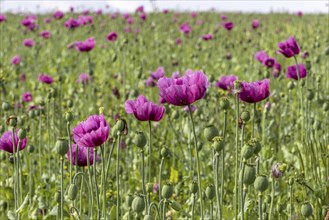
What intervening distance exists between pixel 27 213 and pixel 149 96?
2.30 m

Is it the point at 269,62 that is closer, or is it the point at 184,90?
the point at 184,90

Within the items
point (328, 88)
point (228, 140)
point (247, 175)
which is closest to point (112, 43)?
point (328, 88)

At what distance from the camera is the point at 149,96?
427 centimetres

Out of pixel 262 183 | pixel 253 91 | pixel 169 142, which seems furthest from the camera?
pixel 169 142

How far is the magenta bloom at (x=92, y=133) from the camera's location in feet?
4.74

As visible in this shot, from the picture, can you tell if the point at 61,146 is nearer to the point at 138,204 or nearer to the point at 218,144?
the point at 138,204

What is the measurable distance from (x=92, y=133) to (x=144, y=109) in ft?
0.58

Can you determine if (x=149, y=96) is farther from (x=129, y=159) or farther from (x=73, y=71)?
→ (x=73, y=71)

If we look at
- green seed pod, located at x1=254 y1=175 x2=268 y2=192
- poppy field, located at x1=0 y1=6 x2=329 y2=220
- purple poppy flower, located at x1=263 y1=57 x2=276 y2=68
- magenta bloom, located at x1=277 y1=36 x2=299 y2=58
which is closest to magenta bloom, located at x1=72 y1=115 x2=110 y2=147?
poppy field, located at x1=0 y1=6 x2=329 y2=220

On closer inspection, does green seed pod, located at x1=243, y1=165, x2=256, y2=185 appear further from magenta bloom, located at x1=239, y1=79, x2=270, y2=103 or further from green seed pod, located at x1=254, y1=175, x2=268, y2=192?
magenta bloom, located at x1=239, y1=79, x2=270, y2=103

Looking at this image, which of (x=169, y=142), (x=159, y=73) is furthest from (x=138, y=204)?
(x=159, y=73)

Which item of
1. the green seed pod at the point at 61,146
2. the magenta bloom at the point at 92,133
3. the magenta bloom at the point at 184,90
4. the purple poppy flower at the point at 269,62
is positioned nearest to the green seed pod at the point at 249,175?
the magenta bloom at the point at 184,90

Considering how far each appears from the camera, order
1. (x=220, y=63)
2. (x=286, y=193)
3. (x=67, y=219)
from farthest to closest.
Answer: (x=220, y=63) → (x=286, y=193) → (x=67, y=219)

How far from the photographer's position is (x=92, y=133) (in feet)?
4.72
